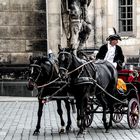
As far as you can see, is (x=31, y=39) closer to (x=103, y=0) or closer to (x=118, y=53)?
(x=118, y=53)

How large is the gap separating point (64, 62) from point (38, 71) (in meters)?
0.60

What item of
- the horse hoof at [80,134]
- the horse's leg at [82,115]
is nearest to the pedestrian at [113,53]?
the horse's leg at [82,115]

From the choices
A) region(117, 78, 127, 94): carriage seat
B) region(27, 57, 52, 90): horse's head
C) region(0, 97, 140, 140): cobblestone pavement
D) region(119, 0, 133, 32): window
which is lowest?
region(0, 97, 140, 140): cobblestone pavement

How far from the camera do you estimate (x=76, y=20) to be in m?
23.1

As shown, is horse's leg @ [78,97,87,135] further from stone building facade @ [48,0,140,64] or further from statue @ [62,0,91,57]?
stone building facade @ [48,0,140,64]

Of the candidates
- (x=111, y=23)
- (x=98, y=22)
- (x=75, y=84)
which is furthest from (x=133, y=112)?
(x=111, y=23)

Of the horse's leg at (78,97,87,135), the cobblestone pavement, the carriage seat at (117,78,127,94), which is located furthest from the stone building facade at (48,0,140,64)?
the horse's leg at (78,97,87,135)

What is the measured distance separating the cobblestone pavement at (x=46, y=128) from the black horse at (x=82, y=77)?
350mm

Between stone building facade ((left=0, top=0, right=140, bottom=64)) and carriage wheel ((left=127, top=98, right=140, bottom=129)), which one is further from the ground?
stone building facade ((left=0, top=0, right=140, bottom=64))

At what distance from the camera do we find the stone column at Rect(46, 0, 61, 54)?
2241 cm

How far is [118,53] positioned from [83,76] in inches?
71.1

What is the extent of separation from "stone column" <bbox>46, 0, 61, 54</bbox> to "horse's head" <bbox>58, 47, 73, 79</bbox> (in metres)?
8.99

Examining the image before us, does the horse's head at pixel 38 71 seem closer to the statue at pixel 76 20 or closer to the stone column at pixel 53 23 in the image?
the stone column at pixel 53 23

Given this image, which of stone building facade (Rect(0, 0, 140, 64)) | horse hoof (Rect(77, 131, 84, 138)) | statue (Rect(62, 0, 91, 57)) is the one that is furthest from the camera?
statue (Rect(62, 0, 91, 57))
